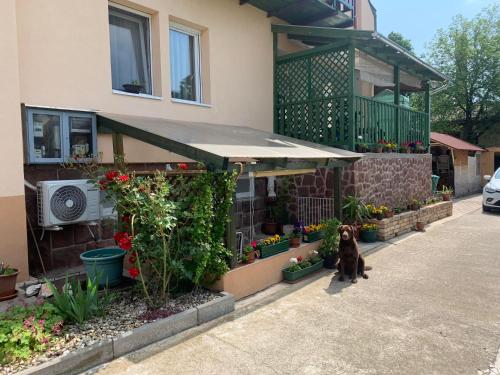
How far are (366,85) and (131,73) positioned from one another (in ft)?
33.8

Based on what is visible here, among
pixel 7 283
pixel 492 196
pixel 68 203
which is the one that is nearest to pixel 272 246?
pixel 68 203

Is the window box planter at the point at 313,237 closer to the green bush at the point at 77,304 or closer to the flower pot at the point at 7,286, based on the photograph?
the green bush at the point at 77,304

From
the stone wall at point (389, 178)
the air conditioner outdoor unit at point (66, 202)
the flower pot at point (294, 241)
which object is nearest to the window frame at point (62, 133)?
→ the air conditioner outdoor unit at point (66, 202)

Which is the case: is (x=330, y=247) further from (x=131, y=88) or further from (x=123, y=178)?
(x=131, y=88)

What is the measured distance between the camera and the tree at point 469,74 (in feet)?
86.9

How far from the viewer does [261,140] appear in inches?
296

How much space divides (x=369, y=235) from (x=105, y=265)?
634 centimetres

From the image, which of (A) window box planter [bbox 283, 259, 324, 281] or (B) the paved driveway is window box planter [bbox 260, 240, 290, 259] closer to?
(A) window box planter [bbox 283, 259, 324, 281]

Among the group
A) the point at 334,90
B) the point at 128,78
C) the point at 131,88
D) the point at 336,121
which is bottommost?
the point at 336,121

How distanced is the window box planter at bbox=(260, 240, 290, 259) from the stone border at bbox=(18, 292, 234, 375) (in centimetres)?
120

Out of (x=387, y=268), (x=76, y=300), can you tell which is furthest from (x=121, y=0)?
(x=387, y=268)

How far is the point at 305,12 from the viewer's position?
1039 centimetres

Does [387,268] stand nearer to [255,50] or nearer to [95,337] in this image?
[95,337]

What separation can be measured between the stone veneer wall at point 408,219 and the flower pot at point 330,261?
102 inches
